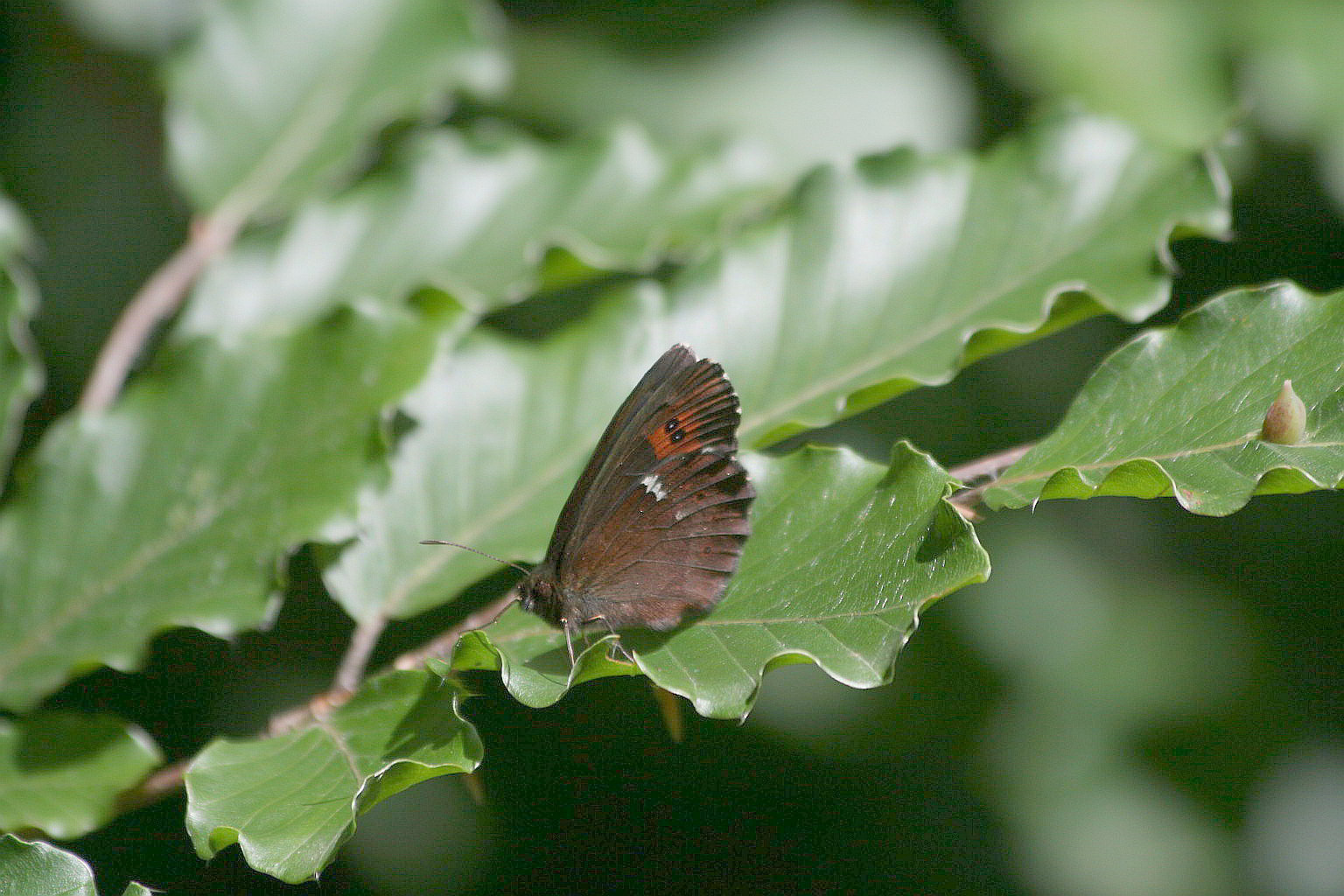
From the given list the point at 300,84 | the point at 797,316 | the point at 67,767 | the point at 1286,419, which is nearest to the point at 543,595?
the point at 797,316

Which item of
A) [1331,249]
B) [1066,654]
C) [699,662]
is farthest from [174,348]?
[1331,249]

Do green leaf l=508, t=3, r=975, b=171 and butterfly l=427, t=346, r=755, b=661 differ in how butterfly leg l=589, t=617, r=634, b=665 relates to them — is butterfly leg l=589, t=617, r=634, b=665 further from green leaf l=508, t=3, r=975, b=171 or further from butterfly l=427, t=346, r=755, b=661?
green leaf l=508, t=3, r=975, b=171

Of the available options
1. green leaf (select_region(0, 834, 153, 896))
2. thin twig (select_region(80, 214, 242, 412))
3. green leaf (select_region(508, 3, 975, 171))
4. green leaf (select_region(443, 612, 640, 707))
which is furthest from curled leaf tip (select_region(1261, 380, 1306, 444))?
green leaf (select_region(508, 3, 975, 171))

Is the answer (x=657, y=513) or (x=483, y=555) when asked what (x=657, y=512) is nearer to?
(x=657, y=513)

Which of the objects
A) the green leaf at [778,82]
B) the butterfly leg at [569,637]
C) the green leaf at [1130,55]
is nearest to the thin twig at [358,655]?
the butterfly leg at [569,637]

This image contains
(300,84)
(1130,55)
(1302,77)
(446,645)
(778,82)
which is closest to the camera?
(446,645)

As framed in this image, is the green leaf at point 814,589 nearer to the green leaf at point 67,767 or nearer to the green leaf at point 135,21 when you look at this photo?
the green leaf at point 67,767

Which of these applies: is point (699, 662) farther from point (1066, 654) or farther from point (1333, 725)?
point (1333, 725)
